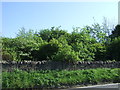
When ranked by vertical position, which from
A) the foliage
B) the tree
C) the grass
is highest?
the tree

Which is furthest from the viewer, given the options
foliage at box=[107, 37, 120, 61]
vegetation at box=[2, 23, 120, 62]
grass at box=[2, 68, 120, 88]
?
foliage at box=[107, 37, 120, 61]

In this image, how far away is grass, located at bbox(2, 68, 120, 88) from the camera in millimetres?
9719

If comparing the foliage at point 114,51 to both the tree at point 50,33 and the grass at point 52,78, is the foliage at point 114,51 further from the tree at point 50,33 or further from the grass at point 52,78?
the grass at point 52,78

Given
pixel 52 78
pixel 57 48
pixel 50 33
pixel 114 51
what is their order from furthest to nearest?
1. pixel 50 33
2. pixel 114 51
3. pixel 57 48
4. pixel 52 78

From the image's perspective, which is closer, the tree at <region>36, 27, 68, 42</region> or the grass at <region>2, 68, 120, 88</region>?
the grass at <region>2, 68, 120, 88</region>

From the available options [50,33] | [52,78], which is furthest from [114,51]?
[52,78]

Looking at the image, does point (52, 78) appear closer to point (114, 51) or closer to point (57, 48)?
point (57, 48)

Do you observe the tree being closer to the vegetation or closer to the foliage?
the vegetation

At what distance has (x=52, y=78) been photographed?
10.6 metres

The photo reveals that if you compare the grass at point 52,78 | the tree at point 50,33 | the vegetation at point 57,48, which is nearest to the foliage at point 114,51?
the vegetation at point 57,48

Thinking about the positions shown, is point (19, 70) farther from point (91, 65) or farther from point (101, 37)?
point (101, 37)

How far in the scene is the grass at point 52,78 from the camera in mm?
9719

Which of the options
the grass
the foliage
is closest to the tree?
the foliage

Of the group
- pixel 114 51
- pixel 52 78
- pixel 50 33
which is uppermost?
pixel 50 33
